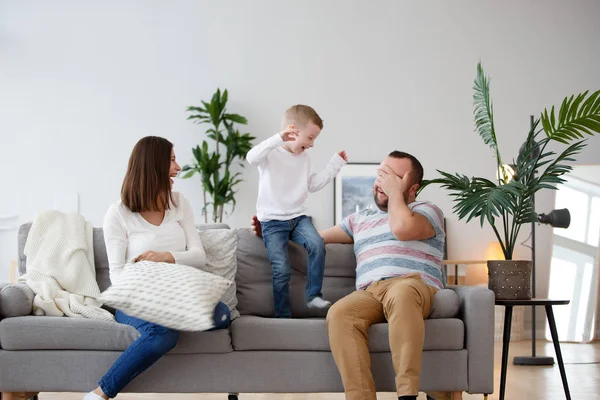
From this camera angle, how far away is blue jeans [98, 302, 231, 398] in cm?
256

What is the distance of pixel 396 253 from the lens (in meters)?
2.95

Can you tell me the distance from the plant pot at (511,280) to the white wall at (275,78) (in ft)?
9.14

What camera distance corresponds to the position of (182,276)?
2613mm

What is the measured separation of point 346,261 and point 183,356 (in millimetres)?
922

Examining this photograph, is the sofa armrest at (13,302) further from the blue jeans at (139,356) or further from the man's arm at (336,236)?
the man's arm at (336,236)

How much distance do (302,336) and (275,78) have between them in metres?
3.52

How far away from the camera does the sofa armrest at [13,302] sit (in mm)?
2803

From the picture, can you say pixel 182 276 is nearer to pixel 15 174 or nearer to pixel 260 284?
pixel 260 284

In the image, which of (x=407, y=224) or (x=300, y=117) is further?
(x=300, y=117)

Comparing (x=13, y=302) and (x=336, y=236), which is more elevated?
(x=336, y=236)

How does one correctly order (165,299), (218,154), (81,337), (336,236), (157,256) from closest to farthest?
1. (165,299)
2. (81,337)
3. (157,256)
4. (336,236)
5. (218,154)

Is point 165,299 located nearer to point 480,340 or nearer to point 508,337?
point 480,340

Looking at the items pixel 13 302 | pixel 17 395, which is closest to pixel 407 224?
pixel 13 302

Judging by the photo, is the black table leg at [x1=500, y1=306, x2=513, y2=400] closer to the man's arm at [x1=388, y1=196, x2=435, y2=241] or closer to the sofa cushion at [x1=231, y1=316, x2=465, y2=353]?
the sofa cushion at [x1=231, y1=316, x2=465, y2=353]
